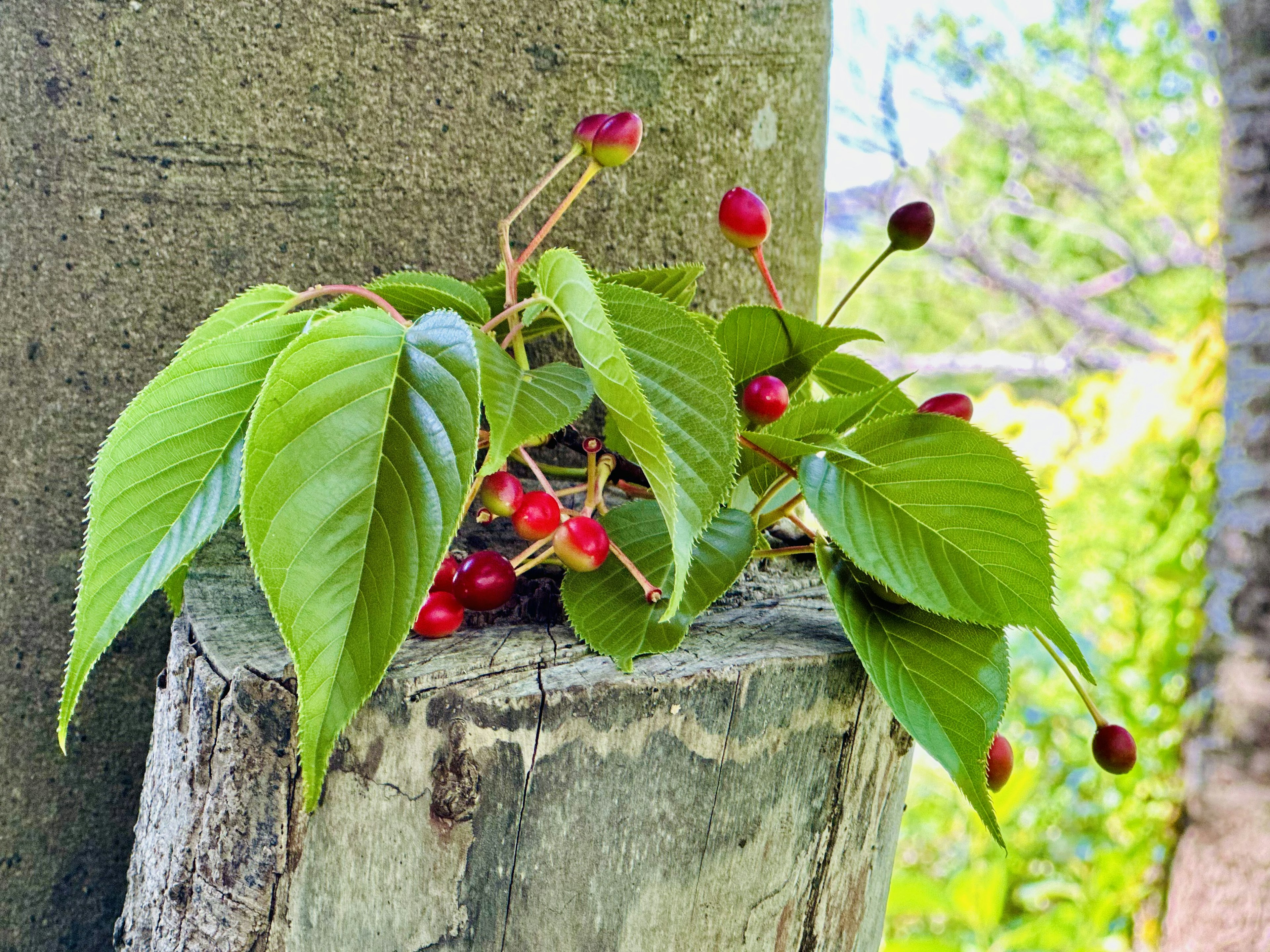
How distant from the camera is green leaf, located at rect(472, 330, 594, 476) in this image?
18.9 inches

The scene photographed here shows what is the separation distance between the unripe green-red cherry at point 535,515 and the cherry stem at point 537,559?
0.02 metres

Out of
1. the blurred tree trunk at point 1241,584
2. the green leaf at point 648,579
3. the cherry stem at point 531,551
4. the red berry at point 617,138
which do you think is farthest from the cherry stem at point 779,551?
the blurred tree trunk at point 1241,584

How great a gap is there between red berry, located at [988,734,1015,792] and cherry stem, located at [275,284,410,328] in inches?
18.3

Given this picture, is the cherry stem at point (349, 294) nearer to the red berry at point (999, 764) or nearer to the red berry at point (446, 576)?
the red berry at point (446, 576)

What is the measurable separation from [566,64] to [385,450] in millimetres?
471

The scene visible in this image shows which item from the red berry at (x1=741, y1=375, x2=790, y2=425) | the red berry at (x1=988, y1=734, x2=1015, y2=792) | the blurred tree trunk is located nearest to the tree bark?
the red berry at (x1=741, y1=375, x2=790, y2=425)

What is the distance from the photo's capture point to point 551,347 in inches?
32.3

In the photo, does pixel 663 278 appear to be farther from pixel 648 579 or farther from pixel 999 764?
pixel 999 764

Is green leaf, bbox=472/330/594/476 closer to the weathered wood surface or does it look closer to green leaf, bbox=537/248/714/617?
green leaf, bbox=537/248/714/617

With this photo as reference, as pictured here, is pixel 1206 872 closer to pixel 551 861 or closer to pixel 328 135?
pixel 551 861

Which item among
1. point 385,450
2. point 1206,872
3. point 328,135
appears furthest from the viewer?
point 1206,872

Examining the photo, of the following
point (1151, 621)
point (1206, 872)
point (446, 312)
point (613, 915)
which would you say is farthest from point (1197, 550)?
point (446, 312)

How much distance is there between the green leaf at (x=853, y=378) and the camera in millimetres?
732

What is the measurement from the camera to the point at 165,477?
0.52m
